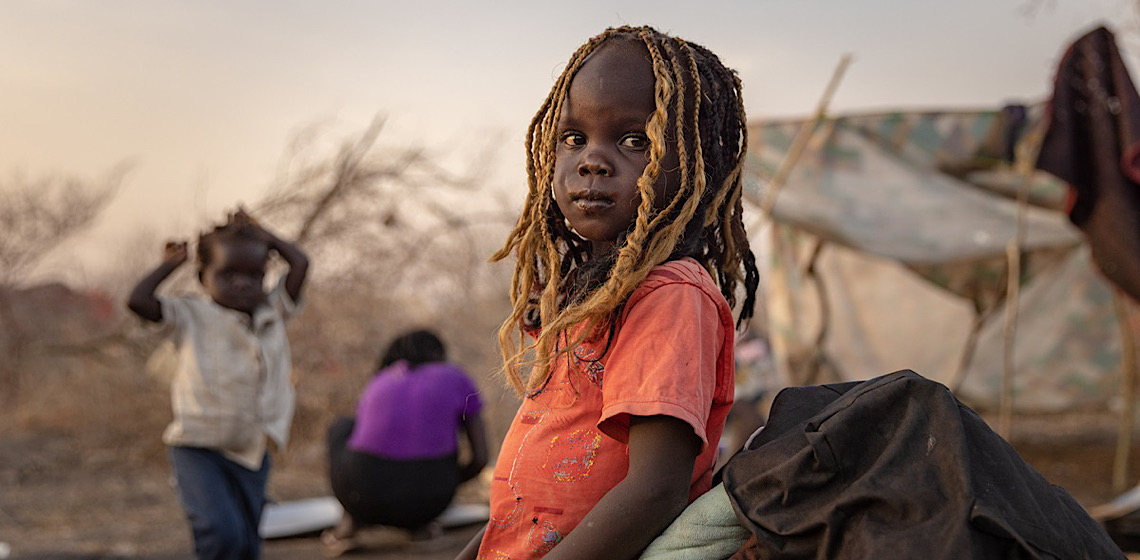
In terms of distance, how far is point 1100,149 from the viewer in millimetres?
4484

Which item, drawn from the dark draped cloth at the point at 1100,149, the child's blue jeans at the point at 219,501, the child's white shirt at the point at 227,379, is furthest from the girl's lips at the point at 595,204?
the dark draped cloth at the point at 1100,149

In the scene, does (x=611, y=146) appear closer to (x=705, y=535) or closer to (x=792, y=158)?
(x=705, y=535)

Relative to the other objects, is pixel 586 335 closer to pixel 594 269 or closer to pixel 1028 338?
pixel 594 269

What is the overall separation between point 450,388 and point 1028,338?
392cm

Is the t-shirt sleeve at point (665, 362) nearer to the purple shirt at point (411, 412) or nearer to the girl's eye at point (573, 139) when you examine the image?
the girl's eye at point (573, 139)

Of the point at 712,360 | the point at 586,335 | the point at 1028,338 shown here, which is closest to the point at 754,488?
the point at 712,360

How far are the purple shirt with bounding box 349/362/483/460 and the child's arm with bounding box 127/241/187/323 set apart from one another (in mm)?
1535

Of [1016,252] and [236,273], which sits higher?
[236,273]

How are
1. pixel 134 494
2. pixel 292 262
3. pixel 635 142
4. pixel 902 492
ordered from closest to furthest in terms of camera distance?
pixel 902 492, pixel 635 142, pixel 292 262, pixel 134 494

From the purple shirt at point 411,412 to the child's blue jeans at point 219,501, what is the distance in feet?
3.89

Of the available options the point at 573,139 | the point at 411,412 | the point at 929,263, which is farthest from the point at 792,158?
the point at 573,139

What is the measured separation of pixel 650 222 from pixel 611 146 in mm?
147

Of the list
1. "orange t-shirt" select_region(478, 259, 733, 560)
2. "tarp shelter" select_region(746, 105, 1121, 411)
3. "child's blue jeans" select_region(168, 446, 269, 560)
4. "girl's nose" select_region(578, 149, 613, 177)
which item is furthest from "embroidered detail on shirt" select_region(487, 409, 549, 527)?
"tarp shelter" select_region(746, 105, 1121, 411)

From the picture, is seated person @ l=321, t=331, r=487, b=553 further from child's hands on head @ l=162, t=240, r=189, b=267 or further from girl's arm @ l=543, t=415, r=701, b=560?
girl's arm @ l=543, t=415, r=701, b=560
